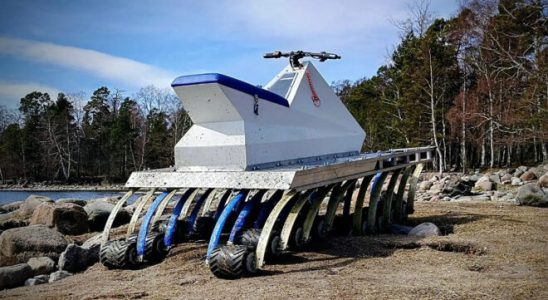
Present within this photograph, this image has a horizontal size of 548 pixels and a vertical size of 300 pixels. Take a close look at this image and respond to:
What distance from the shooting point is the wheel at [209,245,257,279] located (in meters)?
6.30

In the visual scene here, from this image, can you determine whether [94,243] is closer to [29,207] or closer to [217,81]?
[217,81]

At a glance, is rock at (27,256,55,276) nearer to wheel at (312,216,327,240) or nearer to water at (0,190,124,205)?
wheel at (312,216,327,240)

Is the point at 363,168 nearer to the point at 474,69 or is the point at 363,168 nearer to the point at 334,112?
the point at 334,112

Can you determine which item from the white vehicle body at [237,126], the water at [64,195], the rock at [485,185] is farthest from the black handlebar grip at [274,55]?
the water at [64,195]

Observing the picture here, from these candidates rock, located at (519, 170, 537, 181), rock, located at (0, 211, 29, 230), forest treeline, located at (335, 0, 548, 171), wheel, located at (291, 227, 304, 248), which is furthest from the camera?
forest treeline, located at (335, 0, 548, 171)

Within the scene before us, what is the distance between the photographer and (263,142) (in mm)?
8328

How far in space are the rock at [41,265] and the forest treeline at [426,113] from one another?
826 inches

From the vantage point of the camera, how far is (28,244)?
9.41 m

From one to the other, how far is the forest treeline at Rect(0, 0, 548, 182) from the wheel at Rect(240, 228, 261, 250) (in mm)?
19166

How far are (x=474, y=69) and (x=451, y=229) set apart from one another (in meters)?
27.3

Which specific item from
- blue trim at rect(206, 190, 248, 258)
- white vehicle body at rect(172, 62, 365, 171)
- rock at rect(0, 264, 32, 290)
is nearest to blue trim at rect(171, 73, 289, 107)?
white vehicle body at rect(172, 62, 365, 171)

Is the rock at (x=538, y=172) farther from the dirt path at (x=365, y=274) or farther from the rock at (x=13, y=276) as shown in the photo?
the rock at (x=13, y=276)

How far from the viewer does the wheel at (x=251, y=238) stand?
7197mm

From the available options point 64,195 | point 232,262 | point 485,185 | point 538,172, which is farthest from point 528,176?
point 64,195
